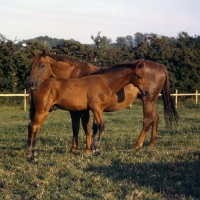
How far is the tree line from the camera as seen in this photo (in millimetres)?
26438

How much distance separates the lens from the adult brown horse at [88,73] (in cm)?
974

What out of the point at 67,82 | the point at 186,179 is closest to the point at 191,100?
the point at 67,82

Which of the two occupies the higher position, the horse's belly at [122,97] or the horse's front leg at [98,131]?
the horse's belly at [122,97]

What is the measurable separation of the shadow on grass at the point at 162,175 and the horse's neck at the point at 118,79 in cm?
209

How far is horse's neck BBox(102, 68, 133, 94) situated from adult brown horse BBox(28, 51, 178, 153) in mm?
741

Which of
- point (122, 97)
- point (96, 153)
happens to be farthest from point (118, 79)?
point (96, 153)

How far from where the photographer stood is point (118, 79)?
9.55 metres

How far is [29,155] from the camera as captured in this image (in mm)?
8742

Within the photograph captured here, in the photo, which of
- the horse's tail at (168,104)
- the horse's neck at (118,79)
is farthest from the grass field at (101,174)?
the horse's neck at (118,79)

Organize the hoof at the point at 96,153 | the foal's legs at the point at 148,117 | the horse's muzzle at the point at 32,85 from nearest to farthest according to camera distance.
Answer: the hoof at the point at 96,153 → the horse's muzzle at the point at 32,85 → the foal's legs at the point at 148,117

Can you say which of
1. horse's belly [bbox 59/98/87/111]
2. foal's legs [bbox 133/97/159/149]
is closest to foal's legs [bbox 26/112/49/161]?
horse's belly [bbox 59/98/87/111]

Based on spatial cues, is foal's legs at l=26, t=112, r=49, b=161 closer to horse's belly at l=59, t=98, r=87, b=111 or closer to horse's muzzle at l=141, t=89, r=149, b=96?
horse's belly at l=59, t=98, r=87, b=111

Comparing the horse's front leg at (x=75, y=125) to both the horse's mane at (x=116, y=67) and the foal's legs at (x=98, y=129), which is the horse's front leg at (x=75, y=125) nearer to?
the foal's legs at (x=98, y=129)

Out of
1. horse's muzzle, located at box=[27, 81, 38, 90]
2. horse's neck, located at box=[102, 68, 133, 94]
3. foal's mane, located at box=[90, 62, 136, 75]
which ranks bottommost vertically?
horse's muzzle, located at box=[27, 81, 38, 90]
